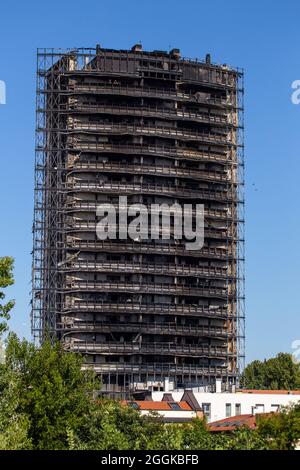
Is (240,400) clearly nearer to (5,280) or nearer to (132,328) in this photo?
(132,328)

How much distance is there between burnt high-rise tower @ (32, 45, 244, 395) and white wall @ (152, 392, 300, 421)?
7.27m

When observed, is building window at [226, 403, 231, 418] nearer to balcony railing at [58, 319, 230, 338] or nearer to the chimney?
balcony railing at [58, 319, 230, 338]

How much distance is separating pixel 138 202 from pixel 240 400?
2713cm

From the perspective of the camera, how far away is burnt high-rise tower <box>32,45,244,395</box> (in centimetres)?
14200

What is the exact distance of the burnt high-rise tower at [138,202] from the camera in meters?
142

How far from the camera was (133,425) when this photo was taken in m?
83.5

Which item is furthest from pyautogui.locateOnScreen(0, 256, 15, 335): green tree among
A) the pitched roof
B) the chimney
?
the chimney

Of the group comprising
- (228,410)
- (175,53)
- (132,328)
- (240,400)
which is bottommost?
(228,410)

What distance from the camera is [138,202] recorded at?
14512cm

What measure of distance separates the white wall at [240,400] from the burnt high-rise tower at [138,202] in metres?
7.27

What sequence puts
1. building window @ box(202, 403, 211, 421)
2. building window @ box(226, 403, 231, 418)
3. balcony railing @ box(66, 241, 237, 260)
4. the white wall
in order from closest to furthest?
1. building window @ box(202, 403, 211, 421)
2. the white wall
3. building window @ box(226, 403, 231, 418)
4. balcony railing @ box(66, 241, 237, 260)

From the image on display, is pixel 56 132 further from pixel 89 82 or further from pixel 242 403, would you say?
pixel 242 403

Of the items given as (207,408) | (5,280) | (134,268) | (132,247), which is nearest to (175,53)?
(132,247)

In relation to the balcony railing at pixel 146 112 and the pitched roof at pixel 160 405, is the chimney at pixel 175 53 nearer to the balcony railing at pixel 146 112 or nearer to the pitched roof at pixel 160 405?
the balcony railing at pixel 146 112
